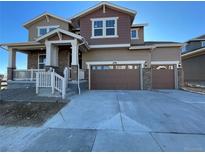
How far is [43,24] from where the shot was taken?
14.8 m

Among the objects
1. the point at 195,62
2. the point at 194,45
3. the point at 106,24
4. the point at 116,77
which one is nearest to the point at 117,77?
the point at 116,77

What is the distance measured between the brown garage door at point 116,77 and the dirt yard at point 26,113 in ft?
21.7

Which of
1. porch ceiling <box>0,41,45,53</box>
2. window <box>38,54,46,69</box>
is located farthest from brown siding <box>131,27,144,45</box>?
window <box>38,54,46,69</box>

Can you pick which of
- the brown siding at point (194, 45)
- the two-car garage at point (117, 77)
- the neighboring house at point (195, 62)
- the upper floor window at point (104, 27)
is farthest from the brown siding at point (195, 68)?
the upper floor window at point (104, 27)

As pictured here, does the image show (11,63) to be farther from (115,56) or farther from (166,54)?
(166,54)

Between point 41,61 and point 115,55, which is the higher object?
point 115,55

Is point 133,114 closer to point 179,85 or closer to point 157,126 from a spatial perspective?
point 157,126

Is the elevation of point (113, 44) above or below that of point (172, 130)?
above

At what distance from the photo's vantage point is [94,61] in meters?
13.3

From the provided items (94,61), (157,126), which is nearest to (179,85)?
(94,61)

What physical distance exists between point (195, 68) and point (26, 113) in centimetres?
2073

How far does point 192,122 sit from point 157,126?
1.40m

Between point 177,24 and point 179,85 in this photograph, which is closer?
point 179,85

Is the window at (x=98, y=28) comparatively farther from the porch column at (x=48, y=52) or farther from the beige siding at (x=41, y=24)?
the porch column at (x=48, y=52)
